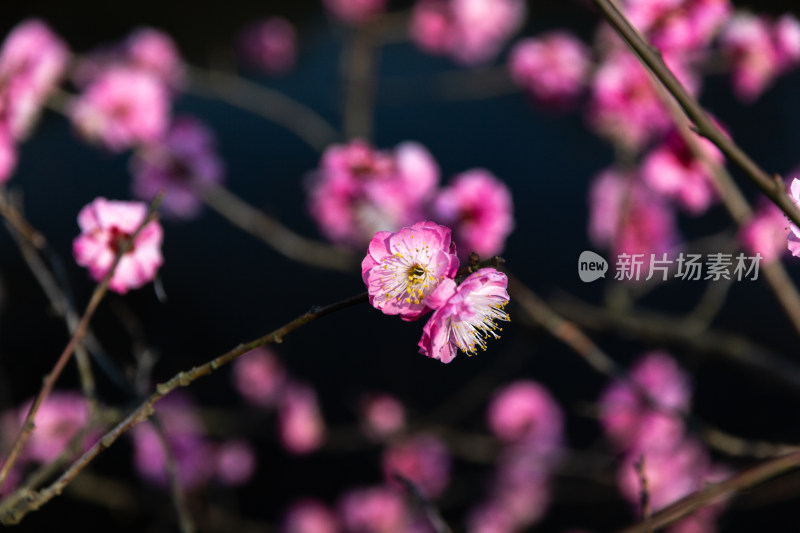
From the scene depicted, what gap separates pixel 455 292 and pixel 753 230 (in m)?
0.57

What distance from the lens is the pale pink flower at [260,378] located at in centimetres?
166

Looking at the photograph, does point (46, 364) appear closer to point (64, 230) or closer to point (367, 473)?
point (64, 230)

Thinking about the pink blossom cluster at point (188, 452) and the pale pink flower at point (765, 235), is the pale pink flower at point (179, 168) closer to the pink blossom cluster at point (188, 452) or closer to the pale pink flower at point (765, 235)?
the pink blossom cluster at point (188, 452)

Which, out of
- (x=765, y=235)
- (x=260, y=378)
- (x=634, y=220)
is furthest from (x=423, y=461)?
(x=765, y=235)

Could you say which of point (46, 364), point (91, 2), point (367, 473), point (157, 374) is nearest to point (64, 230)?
point (46, 364)

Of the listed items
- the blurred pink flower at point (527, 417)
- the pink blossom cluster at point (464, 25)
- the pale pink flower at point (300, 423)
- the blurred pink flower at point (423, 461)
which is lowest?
the pale pink flower at point (300, 423)

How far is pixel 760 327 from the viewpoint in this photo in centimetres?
152

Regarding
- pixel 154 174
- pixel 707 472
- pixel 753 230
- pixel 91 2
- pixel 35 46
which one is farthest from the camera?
pixel 91 2

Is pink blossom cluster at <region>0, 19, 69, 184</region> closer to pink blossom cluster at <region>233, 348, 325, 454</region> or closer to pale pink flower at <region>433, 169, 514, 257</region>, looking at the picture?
pale pink flower at <region>433, 169, 514, 257</region>

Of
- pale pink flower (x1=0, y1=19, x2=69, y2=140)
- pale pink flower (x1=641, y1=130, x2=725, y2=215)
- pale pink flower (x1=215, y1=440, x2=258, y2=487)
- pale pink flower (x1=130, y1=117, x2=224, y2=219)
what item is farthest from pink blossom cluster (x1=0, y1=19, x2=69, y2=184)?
pale pink flower (x1=641, y1=130, x2=725, y2=215)

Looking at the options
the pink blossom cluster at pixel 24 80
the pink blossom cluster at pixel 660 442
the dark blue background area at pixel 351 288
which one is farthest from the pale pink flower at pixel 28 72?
the pink blossom cluster at pixel 660 442

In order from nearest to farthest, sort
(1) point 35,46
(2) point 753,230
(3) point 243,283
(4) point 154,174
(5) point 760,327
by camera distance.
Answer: (2) point 753,230
(1) point 35,46
(4) point 154,174
(5) point 760,327
(3) point 243,283

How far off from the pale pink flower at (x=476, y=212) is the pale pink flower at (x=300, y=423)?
76 centimetres

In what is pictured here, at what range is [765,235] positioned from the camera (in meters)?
0.77
